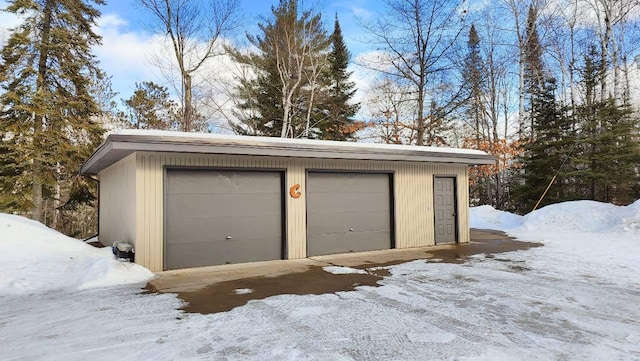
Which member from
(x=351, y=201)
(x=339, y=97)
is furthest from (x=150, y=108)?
(x=351, y=201)

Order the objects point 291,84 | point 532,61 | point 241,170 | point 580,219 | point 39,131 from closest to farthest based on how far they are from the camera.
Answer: point 241,170 → point 580,219 → point 39,131 → point 291,84 → point 532,61

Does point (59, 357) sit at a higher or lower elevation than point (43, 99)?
lower

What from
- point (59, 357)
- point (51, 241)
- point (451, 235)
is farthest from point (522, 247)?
point (51, 241)

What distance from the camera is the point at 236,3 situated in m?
17.5

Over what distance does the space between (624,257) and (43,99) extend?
17.9 metres

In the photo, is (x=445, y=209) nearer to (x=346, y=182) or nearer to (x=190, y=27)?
(x=346, y=182)

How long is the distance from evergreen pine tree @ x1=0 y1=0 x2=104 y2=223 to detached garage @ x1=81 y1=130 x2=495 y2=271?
5.89 metres

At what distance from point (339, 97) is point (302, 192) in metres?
15.7

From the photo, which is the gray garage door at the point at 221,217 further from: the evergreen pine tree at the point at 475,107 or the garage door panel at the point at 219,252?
the evergreen pine tree at the point at 475,107

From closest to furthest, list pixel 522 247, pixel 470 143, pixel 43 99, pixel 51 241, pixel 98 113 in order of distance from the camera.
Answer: pixel 51 241, pixel 522 247, pixel 43 99, pixel 98 113, pixel 470 143

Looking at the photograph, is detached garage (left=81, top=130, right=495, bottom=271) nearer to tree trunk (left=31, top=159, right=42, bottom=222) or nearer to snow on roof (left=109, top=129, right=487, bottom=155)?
snow on roof (left=109, top=129, right=487, bottom=155)

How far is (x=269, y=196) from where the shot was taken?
762 centimetres

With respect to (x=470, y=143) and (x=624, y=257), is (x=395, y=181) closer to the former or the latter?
(x=624, y=257)

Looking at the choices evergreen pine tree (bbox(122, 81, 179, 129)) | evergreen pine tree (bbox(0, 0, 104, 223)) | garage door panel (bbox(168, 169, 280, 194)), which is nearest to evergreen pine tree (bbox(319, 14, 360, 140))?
→ evergreen pine tree (bbox(122, 81, 179, 129))
